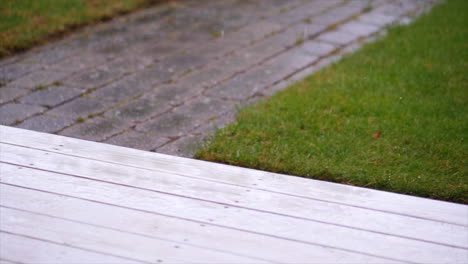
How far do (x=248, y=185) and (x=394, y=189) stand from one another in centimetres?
76

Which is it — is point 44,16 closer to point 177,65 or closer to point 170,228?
point 177,65

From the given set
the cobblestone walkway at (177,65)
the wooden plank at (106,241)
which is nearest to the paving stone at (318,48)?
the cobblestone walkway at (177,65)

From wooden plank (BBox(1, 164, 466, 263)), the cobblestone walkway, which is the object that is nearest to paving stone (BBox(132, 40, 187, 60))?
the cobblestone walkway

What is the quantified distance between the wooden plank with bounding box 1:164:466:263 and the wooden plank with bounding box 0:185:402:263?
42 millimetres

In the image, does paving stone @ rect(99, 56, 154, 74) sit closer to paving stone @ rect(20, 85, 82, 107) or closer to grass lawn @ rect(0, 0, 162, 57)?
paving stone @ rect(20, 85, 82, 107)

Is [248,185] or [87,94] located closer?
[248,185]

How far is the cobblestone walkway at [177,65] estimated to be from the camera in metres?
3.64

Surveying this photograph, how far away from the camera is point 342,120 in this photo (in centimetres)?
360

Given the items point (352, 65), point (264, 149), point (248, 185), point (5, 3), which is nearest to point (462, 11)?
point (352, 65)

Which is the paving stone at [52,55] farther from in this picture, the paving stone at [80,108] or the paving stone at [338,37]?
the paving stone at [338,37]

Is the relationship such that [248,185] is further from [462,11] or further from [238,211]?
[462,11]

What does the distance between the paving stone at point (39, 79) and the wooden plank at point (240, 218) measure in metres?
1.62

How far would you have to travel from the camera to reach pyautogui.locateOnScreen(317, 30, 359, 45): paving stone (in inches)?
209

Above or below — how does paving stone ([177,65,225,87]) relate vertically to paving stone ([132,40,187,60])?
below
